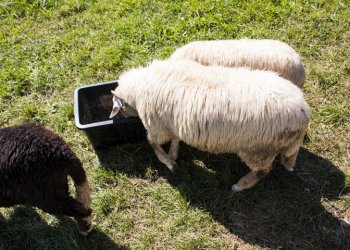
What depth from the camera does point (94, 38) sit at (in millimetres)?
6578

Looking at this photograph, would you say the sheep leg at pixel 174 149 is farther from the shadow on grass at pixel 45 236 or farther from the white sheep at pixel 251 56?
the shadow on grass at pixel 45 236

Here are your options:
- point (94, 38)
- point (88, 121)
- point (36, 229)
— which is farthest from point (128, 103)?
point (94, 38)

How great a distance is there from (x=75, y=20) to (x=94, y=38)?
2.63 ft

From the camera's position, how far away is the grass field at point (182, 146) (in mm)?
4223

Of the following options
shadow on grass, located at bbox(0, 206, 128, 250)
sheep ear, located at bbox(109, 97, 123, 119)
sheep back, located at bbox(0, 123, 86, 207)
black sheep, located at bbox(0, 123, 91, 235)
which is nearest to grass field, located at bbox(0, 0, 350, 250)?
shadow on grass, located at bbox(0, 206, 128, 250)

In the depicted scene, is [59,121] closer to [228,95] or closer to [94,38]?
[94,38]

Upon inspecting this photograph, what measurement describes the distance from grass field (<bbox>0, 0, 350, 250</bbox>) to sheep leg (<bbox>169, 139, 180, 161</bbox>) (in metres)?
0.12

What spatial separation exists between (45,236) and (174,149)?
1792 millimetres

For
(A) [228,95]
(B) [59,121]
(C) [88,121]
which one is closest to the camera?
(A) [228,95]

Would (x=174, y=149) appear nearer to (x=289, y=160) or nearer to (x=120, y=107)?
(x=120, y=107)

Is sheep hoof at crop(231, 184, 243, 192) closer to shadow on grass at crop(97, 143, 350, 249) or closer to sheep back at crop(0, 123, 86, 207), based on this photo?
shadow on grass at crop(97, 143, 350, 249)

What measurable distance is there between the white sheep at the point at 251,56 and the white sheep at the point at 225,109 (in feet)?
1.46

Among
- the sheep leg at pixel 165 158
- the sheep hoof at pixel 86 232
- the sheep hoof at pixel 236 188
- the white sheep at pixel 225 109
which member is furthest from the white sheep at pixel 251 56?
the sheep hoof at pixel 86 232

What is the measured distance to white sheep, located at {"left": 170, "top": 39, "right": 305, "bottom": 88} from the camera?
4469mm
